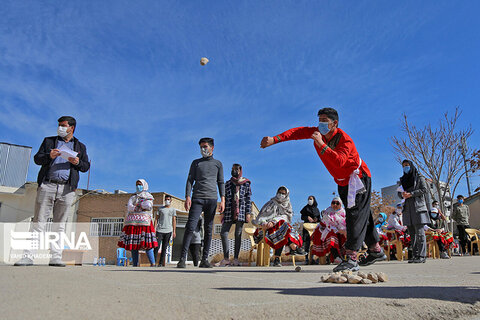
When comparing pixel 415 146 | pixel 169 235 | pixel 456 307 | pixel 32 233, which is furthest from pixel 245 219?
pixel 415 146

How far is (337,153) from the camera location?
143 inches

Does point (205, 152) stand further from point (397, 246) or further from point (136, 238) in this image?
point (397, 246)

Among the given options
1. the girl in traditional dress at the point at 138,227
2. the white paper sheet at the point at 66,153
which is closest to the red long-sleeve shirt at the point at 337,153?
the white paper sheet at the point at 66,153

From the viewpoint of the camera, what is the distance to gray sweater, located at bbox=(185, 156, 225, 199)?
19.3 ft

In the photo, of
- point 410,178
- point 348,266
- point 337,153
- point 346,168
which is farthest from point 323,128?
point 410,178

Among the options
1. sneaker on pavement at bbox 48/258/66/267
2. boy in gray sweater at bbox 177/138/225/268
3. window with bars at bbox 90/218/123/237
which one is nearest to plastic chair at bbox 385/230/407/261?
boy in gray sweater at bbox 177/138/225/268

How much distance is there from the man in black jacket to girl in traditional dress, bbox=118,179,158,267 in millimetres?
1836

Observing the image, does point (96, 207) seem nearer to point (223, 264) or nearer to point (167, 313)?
point (223, 264)

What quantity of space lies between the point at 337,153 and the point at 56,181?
3650 mm

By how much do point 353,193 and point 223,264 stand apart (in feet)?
12.4

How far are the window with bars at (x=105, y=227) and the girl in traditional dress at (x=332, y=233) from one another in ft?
77.6

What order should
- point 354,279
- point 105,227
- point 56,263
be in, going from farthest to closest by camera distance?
point 105,227 < point 56,263 < point 354,279

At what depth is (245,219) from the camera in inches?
288

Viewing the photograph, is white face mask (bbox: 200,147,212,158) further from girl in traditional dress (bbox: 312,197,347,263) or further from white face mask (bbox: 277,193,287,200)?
girl in traditional dress (bbox: 312,197,347,263)
